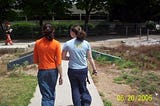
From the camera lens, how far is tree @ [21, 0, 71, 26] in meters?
35.8

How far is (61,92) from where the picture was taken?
31.8ft

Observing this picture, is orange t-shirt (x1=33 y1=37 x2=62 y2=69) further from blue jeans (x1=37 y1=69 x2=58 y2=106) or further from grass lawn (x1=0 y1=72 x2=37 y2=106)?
grass lawn (x1=0 y1=72 x2=37 y2=106)

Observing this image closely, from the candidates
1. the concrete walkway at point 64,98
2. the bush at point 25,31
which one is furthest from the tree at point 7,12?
the concrete walkway at point 64,98

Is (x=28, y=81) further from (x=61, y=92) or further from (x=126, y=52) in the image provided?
(x=126, y=52)

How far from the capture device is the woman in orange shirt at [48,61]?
701cm

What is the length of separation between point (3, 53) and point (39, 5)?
1569 centimetres

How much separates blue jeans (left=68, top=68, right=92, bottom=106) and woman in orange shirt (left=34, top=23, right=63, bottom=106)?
36 centimetres

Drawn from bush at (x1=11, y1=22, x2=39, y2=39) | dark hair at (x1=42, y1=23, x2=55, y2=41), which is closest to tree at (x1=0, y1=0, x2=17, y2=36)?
bush at (x1=11, y1=22, x2=39, y2=39)

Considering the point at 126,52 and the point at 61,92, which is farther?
the point at 126,52

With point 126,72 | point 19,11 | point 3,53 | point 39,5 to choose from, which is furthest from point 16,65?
point 19,11

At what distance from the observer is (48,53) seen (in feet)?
23.1

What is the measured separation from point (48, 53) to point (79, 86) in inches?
37.4

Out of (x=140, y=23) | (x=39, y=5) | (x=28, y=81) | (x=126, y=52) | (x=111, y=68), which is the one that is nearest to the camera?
(x=28, y=81)
